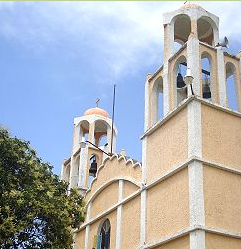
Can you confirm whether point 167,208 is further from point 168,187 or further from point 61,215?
point 61,215

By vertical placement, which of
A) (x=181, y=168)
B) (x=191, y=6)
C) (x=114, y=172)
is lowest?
(x=181, y=168)

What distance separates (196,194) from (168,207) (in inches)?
53.3

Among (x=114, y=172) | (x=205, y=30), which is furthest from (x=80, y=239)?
(x=205, y=30)

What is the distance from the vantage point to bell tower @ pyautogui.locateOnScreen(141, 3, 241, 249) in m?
12.9

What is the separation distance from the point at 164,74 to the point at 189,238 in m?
6.01

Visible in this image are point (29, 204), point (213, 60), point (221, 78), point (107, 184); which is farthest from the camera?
point (107, 184)

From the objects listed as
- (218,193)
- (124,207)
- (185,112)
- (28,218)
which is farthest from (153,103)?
(28,218)

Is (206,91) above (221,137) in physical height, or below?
above

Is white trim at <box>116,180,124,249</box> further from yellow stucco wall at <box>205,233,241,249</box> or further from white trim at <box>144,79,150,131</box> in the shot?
yellow stucco wall at <box>205,233,241,249</box>

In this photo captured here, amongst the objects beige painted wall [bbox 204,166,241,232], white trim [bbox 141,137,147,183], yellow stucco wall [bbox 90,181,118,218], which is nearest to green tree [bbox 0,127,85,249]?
yellow stucco wall [bbox 90,181,118,218]

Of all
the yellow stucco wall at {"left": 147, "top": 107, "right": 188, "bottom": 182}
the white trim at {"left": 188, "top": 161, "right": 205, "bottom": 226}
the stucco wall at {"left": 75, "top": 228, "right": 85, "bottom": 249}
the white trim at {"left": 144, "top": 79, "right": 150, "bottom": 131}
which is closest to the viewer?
the white trim at {"left": 188, "top": 161, "right": 205, "bottom": 226}

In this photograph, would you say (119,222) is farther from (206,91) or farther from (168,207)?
(206,91)

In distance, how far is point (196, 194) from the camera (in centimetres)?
1282

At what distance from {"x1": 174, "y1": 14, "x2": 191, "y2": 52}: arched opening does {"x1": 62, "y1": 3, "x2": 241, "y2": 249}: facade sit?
0.12 ft
